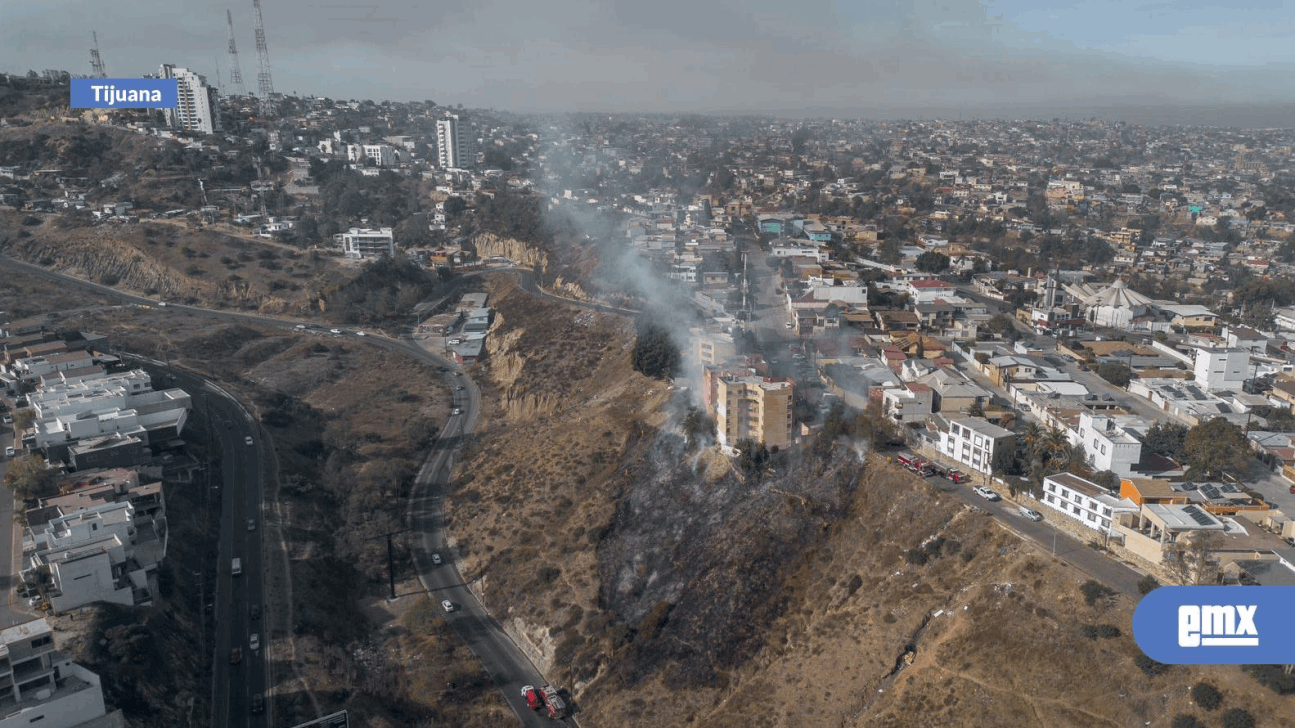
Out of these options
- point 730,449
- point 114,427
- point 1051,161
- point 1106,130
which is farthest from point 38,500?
point 1106,130

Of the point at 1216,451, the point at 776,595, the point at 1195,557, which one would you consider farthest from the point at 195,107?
the point at 1195,557

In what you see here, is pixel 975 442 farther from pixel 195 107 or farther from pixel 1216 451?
pixel 195 107

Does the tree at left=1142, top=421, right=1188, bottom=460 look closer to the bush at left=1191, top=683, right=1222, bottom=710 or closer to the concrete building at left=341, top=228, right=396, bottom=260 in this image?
the bush at left=1191, top=683, right=1222, bottom=710

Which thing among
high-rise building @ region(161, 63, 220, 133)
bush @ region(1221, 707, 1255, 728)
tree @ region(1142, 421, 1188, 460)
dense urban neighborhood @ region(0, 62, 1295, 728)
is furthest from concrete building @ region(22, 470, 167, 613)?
high-rise building @ region(161, 63, 220, 133)

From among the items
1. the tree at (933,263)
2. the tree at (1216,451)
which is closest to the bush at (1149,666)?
the tree at (1216,451)

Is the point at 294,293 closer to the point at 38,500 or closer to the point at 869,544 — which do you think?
the point at 38,500

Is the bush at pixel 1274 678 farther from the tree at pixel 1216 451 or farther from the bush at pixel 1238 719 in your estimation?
the tree at pixel 1216 451
